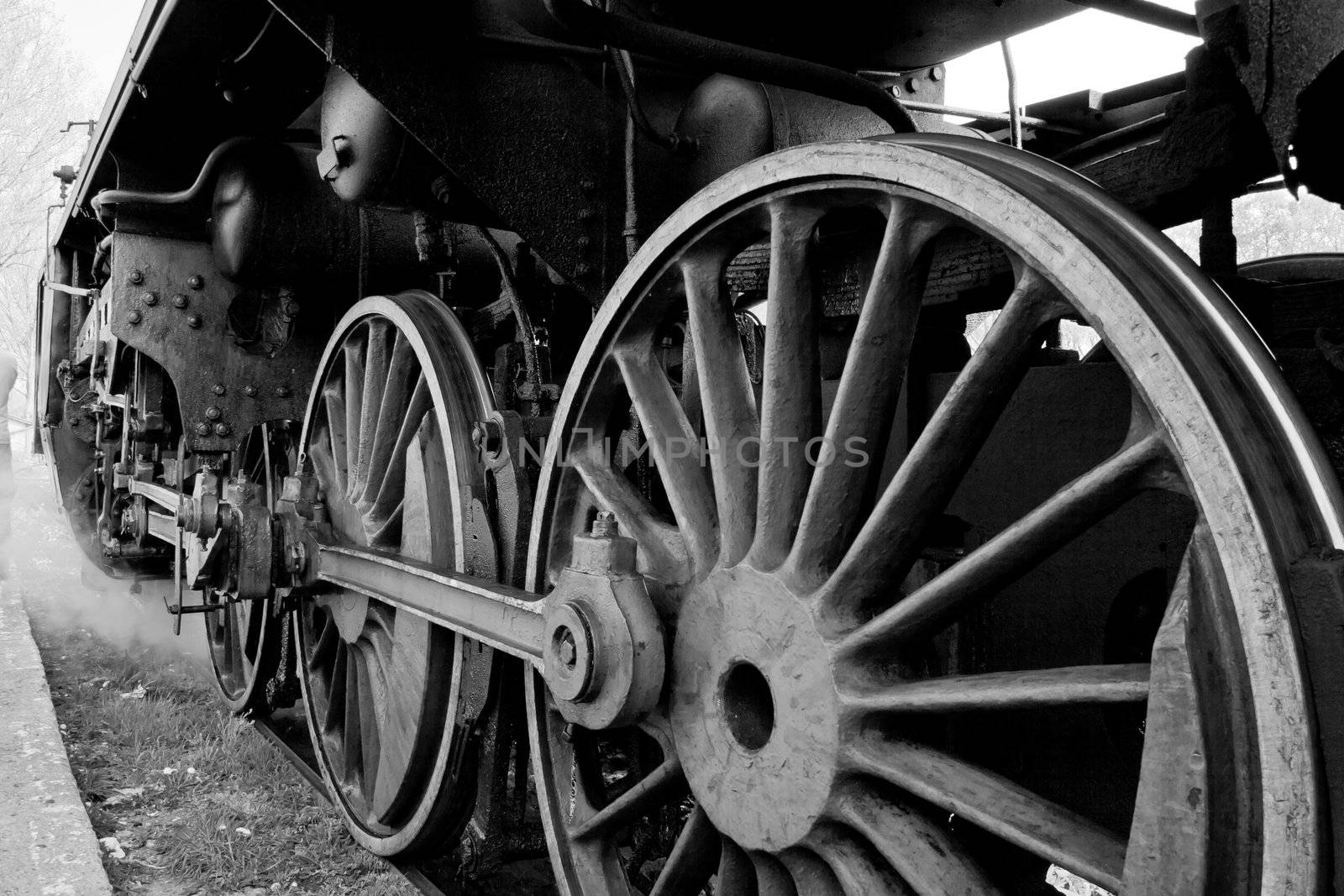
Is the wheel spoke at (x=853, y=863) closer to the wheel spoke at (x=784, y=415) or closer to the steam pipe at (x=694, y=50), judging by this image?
the wheel spoke at (x=784, y=415)

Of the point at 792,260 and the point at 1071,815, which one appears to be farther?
the point at 792,260

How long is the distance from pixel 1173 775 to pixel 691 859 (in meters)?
0.94

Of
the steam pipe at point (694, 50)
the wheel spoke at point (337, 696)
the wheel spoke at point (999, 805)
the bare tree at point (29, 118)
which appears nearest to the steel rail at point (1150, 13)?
the steam pipe at point (694, 50)

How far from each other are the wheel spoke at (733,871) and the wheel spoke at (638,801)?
14 cm

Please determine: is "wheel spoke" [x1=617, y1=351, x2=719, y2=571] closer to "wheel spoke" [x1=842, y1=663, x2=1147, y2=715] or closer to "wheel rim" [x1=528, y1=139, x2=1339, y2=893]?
"wheel rim" [x1=528, y1=139, x2=1339, y2=893]

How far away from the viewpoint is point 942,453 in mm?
1304

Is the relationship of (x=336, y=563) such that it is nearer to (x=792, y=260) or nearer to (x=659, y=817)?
(x=659, y=817)

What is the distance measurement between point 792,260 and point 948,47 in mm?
1064

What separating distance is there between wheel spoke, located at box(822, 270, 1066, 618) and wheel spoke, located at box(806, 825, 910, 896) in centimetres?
29

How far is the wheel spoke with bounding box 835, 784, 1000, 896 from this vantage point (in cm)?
126

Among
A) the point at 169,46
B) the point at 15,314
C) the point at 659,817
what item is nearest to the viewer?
the point at 659,817

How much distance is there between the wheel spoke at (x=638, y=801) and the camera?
1746mm

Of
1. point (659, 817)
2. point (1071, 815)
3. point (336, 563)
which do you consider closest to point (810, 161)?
point (1071, 815)

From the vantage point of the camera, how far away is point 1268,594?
90 centimetres
